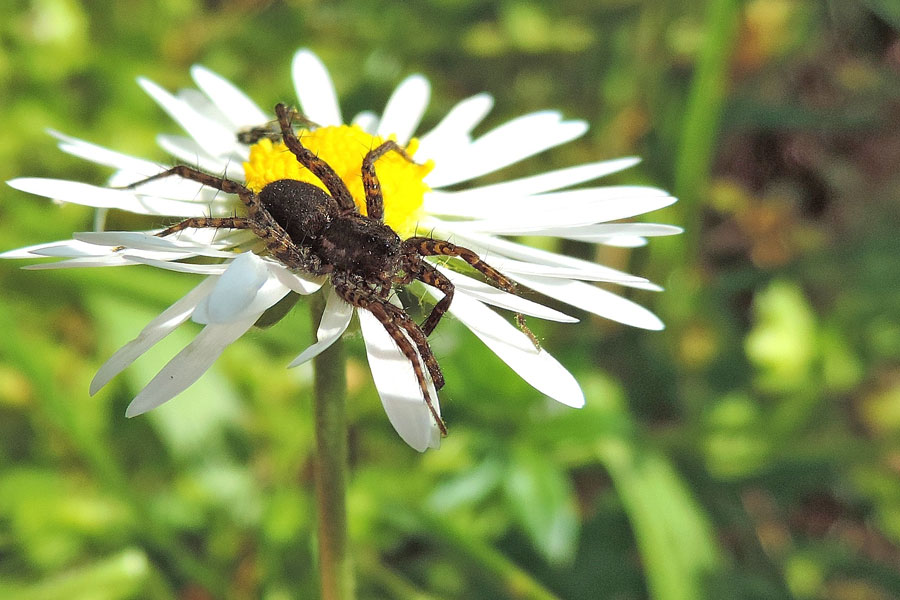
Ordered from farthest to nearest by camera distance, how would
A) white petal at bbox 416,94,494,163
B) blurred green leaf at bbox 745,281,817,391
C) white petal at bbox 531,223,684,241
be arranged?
blurred green leaf at bbox 745,281,817,391 → white petal at bbox 416,94,494,163 → white petal at bbox 531,223,684,241

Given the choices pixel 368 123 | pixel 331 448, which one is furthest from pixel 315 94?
pixel 331 448

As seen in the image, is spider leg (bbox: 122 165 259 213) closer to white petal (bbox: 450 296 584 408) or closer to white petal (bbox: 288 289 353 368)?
white petal (bbox: 288 289 353 368)

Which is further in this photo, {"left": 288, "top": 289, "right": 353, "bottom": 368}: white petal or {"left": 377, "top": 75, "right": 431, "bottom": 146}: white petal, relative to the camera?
{"left": 377, "top": 75, "right": 431, "bottom": 146}: white petal

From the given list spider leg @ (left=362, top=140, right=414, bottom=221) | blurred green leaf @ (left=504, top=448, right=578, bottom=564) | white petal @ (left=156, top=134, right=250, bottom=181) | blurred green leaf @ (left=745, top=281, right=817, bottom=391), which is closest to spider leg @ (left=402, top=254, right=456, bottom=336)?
spider leg @ (left=362, top=140, right=414, bottom=221)

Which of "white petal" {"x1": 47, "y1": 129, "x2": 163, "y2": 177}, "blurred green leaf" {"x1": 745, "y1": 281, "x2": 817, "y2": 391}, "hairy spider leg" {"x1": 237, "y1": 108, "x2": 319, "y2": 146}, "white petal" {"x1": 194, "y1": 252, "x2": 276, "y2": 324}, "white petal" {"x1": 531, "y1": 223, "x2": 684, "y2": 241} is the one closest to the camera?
"white petal" {"x1": 194, "y1": 252, "x2": 276, "y2": 324}

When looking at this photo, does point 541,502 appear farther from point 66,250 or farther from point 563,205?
point 66,250

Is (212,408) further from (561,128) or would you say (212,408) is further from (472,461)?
(561,128)

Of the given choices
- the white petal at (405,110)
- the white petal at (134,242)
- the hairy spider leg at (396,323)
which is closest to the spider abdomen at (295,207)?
the hairy spider leg at (396,323)

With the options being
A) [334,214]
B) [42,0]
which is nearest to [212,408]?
[334,214]
